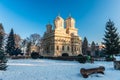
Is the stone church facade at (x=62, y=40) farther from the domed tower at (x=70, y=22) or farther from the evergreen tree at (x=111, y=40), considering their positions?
the evergreen tree at (x=111, y=40)

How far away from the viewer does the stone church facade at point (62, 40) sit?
2598 inches

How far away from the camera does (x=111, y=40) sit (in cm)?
3916

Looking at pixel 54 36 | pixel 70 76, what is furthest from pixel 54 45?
pixel 70 76

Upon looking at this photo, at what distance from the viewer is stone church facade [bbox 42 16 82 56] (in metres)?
66.0

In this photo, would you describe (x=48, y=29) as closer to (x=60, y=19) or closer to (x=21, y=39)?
(x=60, y=19)

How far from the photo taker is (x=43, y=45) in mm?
73125

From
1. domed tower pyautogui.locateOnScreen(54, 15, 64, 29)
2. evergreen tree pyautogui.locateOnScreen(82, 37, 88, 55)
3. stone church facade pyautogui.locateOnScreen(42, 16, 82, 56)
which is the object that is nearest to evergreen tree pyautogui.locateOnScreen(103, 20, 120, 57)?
stone church facade pyautogui.locateOnScreen(42, 16, 82, 56)

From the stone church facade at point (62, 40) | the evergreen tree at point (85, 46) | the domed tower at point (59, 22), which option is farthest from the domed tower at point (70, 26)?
the evergreen tree at point (85, 46)

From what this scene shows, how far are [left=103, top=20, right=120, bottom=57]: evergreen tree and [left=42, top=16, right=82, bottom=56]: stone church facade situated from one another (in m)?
28.4

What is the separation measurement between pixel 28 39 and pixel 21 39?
3.70 meters

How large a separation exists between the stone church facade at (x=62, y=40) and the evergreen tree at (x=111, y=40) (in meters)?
28.4

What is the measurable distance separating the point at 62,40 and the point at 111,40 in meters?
30.8

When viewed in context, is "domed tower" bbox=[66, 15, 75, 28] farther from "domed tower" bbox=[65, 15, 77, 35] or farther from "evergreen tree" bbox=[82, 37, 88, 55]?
"evergreen tree" bbox=[82, 37, 88, 55]

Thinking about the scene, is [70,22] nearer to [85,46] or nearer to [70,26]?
[70,26]
